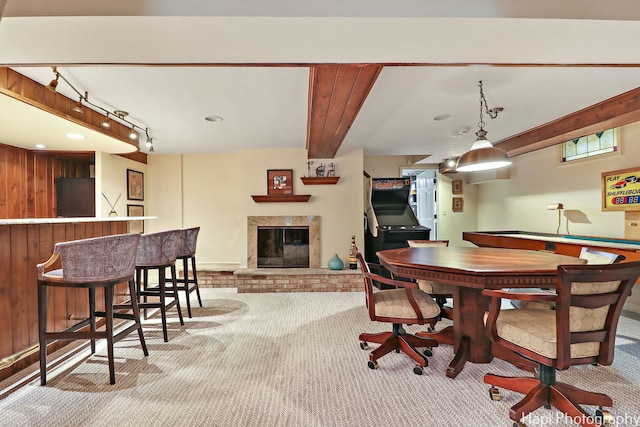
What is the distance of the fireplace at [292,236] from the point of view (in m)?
4.72

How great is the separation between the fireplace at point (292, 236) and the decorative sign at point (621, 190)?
3800mm

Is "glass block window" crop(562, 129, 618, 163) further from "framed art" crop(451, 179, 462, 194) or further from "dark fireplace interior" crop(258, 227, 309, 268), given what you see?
"dark fireplace interior" crop(258, 227, 309, 268)

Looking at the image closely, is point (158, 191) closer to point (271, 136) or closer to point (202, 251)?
point (202, 251)

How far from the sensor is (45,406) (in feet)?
5.52

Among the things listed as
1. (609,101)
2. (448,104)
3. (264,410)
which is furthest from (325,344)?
(609,101)

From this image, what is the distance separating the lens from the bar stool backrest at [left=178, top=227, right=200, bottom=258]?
3225 millimetres

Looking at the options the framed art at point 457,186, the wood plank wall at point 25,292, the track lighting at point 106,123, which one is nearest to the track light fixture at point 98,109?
the track lighting at point 106,123

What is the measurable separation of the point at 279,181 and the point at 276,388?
11.1 feet

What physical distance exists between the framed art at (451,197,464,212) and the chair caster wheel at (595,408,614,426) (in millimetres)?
5005

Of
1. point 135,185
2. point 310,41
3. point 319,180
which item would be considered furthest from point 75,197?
point 310,41

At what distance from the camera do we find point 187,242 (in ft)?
10.8

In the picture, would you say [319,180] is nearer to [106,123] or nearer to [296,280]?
[296,280]

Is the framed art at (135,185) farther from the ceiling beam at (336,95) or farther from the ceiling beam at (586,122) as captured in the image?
the ceiling beam at (586,122)

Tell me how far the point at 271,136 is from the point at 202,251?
2.69 m
